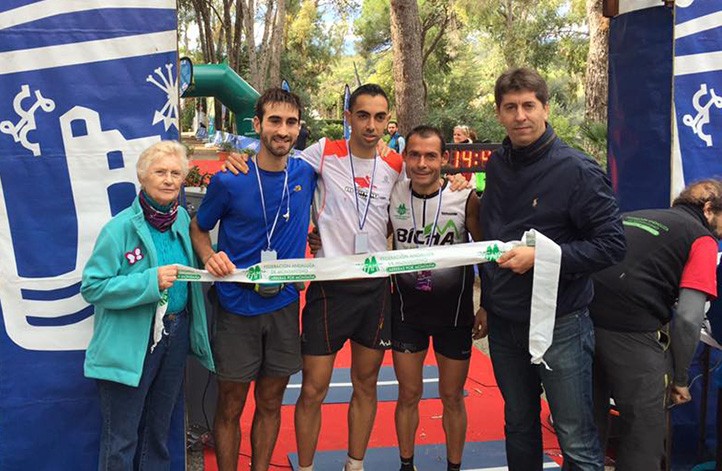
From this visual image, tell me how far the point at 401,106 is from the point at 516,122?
27.1 ft

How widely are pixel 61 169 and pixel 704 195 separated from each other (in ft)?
Answer: 10.5

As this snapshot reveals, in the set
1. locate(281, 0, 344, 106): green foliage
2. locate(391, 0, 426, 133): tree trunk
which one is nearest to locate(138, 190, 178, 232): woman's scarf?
locate(391, 0, 426, 133): tree trunk

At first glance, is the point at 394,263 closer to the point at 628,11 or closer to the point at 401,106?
the point at 628,11

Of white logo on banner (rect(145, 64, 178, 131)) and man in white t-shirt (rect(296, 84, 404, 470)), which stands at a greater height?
white logo on banner (rect(145, 64, 178, 131))

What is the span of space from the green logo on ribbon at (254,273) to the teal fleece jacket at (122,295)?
1.53 feet

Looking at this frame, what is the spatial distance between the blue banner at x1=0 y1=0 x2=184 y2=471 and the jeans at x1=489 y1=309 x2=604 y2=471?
78.3 inches

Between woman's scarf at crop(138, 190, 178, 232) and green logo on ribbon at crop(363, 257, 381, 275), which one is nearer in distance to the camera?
woman's scarf at crop(138, 190, 178, 232)

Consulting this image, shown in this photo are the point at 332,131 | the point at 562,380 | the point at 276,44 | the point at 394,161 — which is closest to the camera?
the point at 562,380

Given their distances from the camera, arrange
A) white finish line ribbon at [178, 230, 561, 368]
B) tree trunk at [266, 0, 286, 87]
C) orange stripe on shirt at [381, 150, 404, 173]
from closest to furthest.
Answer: white finish line ribbon at [178, 230, 561, 368] < orange stripe on shirt at [381, 150, 404, 173] < tree trunk at [266, 0, 286, 87]

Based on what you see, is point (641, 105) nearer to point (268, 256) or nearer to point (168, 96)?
point (268, 256)

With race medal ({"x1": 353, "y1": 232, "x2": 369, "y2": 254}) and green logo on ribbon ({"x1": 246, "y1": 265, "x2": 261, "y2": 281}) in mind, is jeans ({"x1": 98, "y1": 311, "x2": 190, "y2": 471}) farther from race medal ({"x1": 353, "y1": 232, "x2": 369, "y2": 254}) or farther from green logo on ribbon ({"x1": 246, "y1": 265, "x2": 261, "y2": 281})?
race medal ({"x1": 353, "y1": 232, "x2": 369, "y2": 254})

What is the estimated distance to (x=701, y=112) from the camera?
14.1 ft

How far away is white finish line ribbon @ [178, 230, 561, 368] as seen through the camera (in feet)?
9.95

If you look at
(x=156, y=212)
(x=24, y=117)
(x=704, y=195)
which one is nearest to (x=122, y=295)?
(x=156, y=212)
